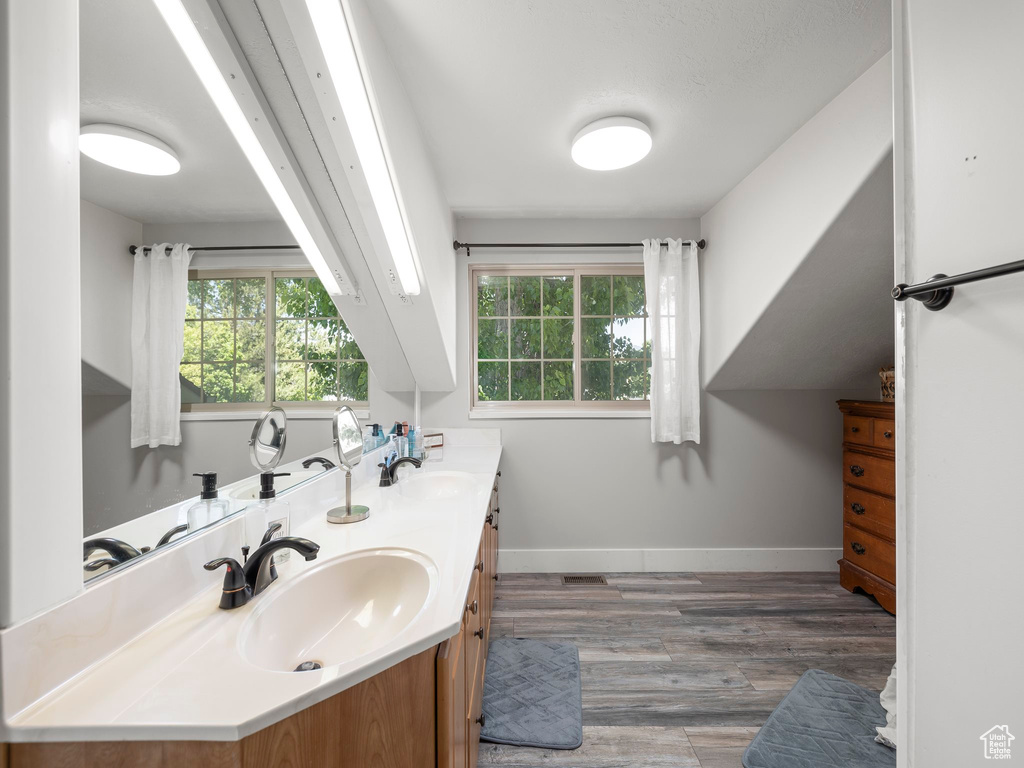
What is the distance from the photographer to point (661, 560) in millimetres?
2992

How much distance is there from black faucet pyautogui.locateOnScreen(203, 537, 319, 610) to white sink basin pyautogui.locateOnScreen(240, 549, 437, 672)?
29 millimetres

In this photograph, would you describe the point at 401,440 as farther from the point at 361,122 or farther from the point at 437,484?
the point at 361,122

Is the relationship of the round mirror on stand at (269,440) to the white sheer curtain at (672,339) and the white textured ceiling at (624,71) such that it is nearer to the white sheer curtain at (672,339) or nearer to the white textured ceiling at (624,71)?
the white textured ceiling at (624,71)

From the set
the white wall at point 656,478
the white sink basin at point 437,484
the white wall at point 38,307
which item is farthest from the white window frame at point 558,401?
the white wall at point 38,307

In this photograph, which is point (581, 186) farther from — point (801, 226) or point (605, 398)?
point (605, 398)

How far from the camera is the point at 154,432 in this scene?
886mm

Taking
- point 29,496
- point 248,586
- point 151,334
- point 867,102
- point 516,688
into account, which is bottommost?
point 516,688

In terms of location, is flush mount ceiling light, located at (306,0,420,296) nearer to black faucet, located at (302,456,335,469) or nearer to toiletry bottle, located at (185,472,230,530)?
black faucet, located at (302,456,335,469)

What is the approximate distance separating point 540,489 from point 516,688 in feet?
4.17

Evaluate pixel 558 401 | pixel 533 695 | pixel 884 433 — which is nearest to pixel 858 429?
pixel 884 433

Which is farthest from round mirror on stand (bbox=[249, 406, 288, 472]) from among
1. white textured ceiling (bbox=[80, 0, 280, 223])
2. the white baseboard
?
the white baseboard

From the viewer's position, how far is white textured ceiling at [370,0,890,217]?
1354 mm

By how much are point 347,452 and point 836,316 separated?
247cm

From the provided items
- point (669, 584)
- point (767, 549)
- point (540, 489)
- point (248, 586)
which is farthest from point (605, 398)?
point (248, 586)
